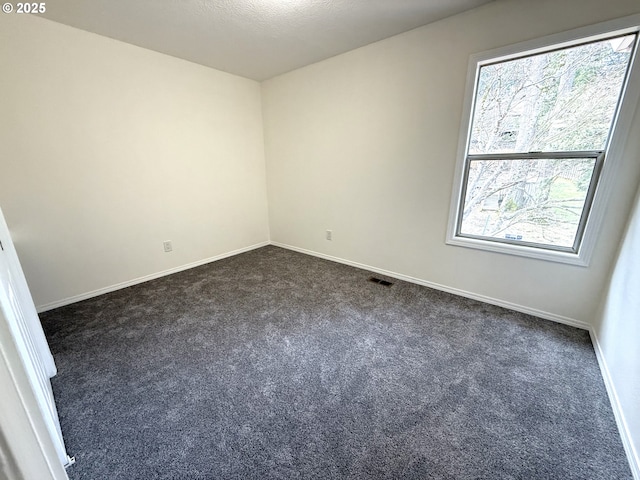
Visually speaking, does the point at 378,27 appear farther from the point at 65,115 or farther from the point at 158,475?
the point at 158,475

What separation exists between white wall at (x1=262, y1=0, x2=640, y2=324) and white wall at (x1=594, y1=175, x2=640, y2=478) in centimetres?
20

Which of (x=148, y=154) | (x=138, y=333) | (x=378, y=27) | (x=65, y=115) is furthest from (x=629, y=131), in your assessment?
(x=65, y=115)

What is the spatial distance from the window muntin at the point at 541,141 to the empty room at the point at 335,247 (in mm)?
14

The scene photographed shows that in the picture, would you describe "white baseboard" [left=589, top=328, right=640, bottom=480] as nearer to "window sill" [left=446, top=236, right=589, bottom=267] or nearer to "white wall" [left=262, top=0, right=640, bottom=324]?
"white wall" [left=262, top=0, right=640, bottom=324]

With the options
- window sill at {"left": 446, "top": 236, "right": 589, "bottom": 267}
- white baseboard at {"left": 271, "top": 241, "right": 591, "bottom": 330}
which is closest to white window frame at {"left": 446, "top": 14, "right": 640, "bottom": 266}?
window sill at {"left": 446, "top": 236, "right": 589, "bottom": 267}

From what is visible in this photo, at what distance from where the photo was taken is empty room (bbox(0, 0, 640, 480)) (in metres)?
1.24

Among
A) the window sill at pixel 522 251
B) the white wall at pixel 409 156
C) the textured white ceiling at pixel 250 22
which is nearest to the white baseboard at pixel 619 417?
the white wall at pixel 409 156

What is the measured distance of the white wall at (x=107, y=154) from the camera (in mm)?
2135

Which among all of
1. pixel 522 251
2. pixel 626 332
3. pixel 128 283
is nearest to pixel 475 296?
pixel 522 251

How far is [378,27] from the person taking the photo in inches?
91.2

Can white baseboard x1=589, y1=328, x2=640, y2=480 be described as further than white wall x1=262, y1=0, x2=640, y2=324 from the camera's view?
No

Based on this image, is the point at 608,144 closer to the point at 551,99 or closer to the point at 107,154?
the point at 551,99

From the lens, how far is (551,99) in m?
1.96

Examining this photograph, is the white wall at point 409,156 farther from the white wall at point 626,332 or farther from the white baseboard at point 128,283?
the white baseboard at point 128,283
